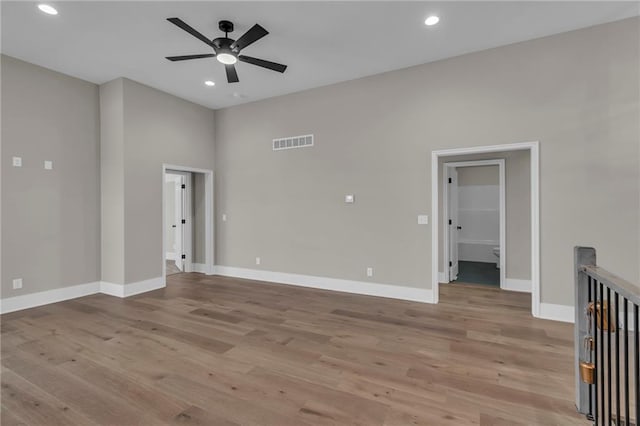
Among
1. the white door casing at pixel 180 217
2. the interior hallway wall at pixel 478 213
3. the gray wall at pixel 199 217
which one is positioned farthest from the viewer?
the interior hallway wall at pixel 478 213

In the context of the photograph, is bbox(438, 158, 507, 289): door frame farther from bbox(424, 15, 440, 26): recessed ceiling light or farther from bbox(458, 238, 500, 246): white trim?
bbox(458, 238, 500, 246): white trim

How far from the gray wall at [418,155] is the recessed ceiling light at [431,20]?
0.97 m

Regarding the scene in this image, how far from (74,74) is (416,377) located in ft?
19.8

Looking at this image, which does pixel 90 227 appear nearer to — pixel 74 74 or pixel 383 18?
pixel 74 74

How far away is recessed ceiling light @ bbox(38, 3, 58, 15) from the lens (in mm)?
3027

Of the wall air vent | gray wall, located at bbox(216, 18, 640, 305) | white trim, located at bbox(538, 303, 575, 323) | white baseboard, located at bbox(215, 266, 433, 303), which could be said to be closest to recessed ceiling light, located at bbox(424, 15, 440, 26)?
gray wall, located at bbox(216, 18, 640, 305)

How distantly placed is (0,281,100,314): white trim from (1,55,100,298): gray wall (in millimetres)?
71

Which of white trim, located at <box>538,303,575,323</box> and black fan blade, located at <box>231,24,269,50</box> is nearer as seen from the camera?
black fan blade, located at <box>231,24,269,50</box>

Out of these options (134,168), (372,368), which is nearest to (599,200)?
(372,368)

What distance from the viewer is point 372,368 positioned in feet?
8.33

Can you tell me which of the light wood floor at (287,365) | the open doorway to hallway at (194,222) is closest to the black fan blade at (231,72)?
the open doorway to hallway at (194,222)

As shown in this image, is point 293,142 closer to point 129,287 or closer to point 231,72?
point 231,72

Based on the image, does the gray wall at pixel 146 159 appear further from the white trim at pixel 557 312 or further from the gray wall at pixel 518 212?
the white trim at pixel 557 312

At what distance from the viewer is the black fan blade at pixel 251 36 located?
287 cm
